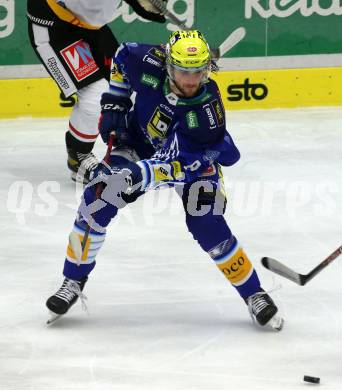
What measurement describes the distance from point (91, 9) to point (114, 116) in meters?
1.74

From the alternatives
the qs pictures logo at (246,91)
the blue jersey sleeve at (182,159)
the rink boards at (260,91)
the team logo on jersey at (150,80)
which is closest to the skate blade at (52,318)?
the blue jersey sleeve at (182,159)

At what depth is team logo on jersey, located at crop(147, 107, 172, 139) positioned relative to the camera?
4.09 meters

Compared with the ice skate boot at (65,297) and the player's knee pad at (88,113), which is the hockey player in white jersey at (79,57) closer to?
the player's knee pad at (88,113)

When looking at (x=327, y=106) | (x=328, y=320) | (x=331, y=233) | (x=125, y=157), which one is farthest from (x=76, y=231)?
(x=327, y=106)

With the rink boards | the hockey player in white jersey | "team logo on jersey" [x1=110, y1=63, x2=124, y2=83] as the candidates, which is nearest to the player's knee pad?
the hockey player in white jersey

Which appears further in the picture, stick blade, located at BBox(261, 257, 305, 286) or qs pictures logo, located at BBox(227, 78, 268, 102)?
qs pictures logo, located at BBox(227, 78, 268, 102)

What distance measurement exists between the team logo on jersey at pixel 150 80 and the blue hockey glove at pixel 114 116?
0.15 metres

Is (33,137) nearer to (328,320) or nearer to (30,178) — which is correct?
(30,178)

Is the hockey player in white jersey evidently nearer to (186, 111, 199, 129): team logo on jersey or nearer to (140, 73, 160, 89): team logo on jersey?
(140, 73, 160, 89): team logo on jersey

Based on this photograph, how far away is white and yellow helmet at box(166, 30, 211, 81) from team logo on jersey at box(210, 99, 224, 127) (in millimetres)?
89

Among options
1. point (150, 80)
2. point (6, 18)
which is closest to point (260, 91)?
point (6, 18)

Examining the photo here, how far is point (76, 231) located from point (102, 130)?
0.39 m

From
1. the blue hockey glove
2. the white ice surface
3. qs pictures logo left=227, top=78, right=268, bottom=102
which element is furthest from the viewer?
qs pictures logo left=227, top=78, right=268, bottom=102

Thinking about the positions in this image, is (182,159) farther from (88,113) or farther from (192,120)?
(88,113)
